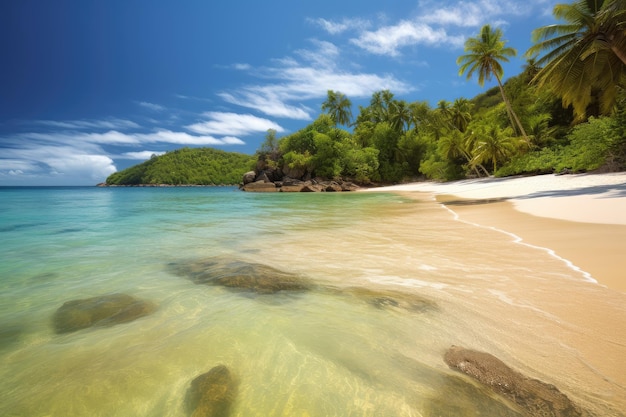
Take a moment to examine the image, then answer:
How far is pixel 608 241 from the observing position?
4887 millimetres

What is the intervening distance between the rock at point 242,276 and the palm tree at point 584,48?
19.1 m

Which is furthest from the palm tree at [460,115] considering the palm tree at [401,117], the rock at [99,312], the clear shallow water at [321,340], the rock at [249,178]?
the rock at [99,312]

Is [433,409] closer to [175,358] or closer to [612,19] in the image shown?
[175,358]

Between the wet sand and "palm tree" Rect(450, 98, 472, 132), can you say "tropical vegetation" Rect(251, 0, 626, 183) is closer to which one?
"palm tree" Rect(450, 98, 472, 132)

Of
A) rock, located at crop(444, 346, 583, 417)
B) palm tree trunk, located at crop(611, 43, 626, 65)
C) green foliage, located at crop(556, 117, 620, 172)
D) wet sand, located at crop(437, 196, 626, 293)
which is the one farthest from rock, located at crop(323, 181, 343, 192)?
rock, located at crop(444, 346, 583, 417)

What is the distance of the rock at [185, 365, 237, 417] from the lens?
1.70 meters

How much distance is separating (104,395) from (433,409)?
80.7 inches

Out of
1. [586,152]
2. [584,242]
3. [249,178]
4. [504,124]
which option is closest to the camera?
[584,242]

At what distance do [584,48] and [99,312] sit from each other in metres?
23.0

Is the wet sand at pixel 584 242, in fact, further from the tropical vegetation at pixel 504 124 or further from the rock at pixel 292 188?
the rock at pixel 292 188

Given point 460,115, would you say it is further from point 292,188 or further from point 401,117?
point 292,188

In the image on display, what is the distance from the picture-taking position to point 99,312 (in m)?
3.24

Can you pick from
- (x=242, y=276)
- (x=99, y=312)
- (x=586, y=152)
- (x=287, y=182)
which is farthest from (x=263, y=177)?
(x=99, y=312)

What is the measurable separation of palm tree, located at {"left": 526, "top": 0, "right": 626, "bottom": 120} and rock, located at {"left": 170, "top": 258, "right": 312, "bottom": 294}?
1910cm
